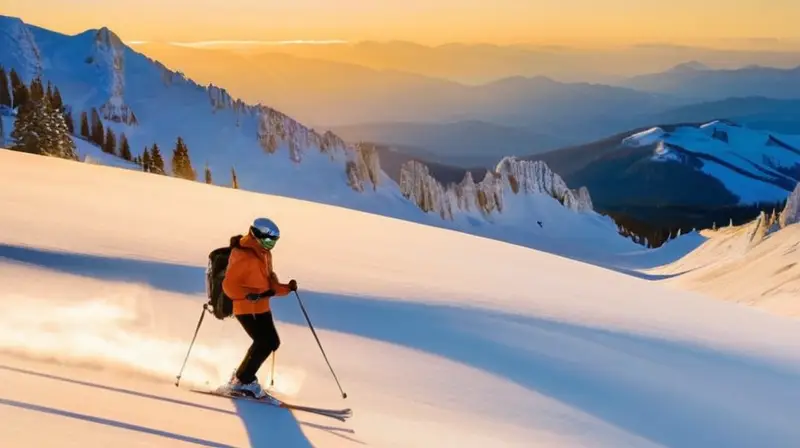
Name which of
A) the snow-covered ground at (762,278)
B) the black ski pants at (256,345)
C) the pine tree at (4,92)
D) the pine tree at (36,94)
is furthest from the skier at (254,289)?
the pine tree at (4,92)

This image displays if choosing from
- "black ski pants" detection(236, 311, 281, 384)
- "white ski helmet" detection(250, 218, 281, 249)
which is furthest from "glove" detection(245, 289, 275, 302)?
"white ski helmet" detection(250, 218, 281, 249)

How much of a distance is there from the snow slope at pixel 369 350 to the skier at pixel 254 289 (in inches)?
15.4

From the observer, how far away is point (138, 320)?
967cm

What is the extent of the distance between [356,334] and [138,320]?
2831 millimetres

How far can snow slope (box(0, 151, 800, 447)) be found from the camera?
7137mm

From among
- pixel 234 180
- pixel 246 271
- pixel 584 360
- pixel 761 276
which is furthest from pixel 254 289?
pixel 234 180

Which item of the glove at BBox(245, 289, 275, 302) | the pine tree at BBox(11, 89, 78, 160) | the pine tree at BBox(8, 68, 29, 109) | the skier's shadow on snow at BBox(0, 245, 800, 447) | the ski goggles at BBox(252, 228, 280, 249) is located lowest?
the skier's shadow on snow at BBox(0, 245, 800, 447)

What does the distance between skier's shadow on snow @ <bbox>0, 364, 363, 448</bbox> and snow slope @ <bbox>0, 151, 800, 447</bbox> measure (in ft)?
0.08

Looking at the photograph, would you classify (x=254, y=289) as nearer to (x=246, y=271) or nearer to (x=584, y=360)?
(x=246, y=271)

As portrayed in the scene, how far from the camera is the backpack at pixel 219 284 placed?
7742mm

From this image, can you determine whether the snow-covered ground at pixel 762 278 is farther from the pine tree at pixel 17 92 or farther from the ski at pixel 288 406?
the pine tree at pixel 17 92

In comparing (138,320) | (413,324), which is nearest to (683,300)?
(413,324)

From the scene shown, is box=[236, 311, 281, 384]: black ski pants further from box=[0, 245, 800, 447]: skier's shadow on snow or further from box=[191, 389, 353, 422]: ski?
box=[0, 245, 800, 447]: skier's shadow on snow

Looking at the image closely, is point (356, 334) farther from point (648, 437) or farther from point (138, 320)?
point (648, 437)
